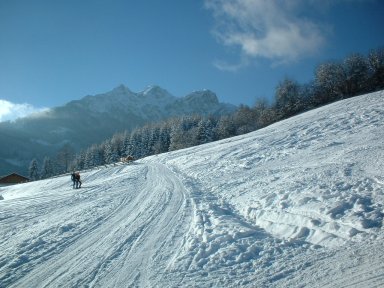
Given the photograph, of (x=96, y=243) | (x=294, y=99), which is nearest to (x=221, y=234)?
(x=96, y=243)

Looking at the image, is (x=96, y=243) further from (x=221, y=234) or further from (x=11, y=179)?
(x=11, y=179)

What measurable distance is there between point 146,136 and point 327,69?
66.4 m

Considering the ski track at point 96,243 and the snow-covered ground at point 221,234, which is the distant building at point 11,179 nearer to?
the snow-covered ground at point 221,234

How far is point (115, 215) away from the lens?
14.0m

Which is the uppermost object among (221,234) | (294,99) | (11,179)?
(294,99)

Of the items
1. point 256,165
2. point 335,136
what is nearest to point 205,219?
point 256,165

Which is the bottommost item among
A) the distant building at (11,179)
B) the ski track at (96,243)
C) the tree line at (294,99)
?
the ski track at (96,243)

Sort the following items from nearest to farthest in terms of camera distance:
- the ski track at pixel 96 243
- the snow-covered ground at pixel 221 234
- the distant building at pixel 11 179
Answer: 1. the snow-covered ground at pixel 221 234
2. the ski track at pixel 96 243
3. the distant building at pixel 11 179

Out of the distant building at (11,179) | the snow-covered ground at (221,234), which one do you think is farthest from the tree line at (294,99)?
the snow-covered ground at (221,234)

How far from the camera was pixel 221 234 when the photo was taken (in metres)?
9.91

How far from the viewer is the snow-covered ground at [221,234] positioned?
718 centimetres

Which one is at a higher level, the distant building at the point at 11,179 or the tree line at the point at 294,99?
the tree line at the point at 294,99

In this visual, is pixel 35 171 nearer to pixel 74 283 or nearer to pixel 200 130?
pixel 200 130

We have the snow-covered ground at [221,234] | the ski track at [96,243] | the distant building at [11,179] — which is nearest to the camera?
the snow-covered ground at [221,234]
